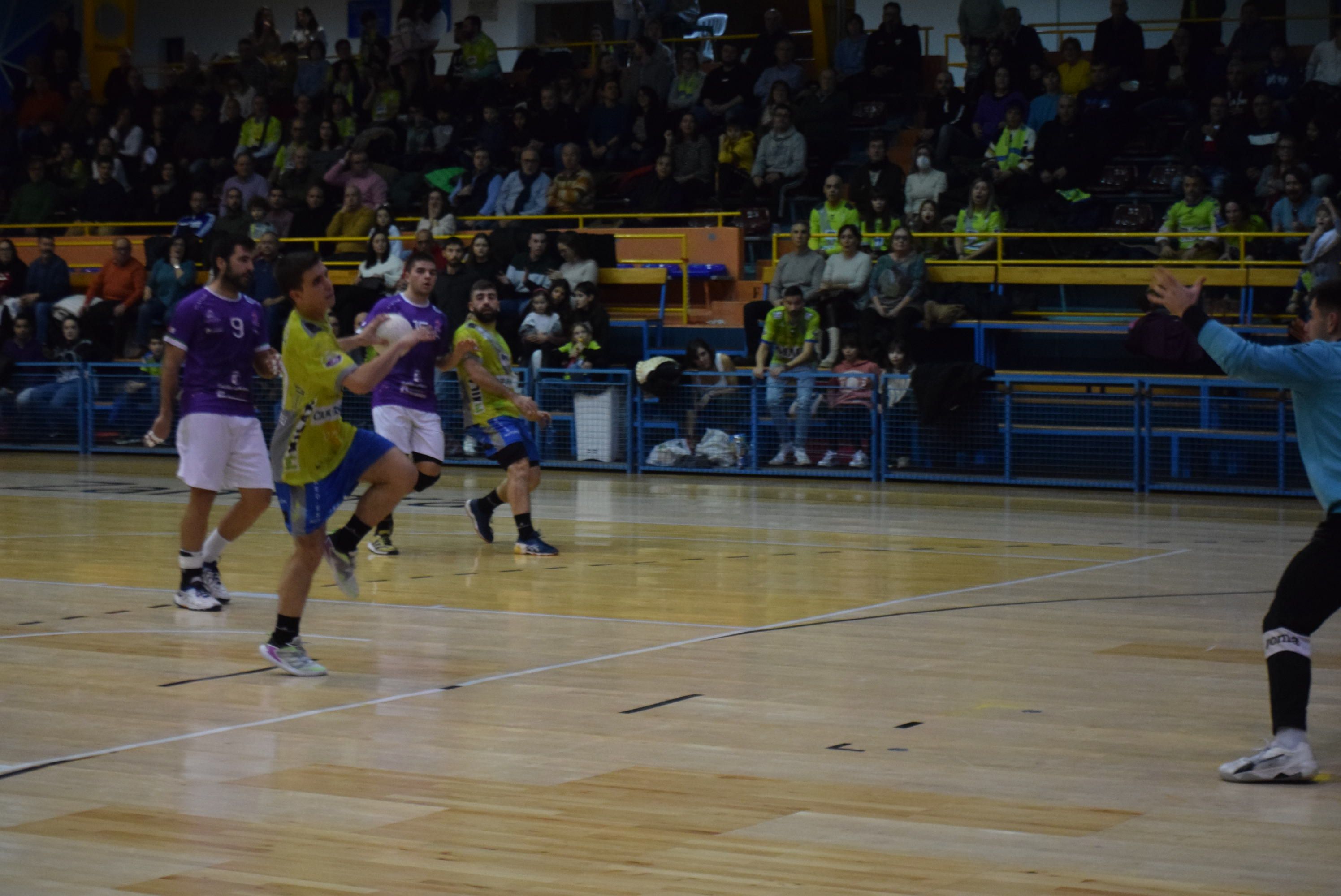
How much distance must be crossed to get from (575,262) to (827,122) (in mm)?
3931

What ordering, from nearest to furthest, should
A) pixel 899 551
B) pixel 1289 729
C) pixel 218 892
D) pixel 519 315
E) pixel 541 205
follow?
pixel 218 892, pixel 1289 729, pixel 899 551, pixel 519 315, pixel 541 205

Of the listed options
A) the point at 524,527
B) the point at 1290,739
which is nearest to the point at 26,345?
the point at 524,527

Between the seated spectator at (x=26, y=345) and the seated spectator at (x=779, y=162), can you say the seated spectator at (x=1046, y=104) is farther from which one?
the seated spectator at (x=26, y=345)

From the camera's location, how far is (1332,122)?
18234 millimetres

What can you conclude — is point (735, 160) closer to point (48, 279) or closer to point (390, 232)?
point (390, 232)

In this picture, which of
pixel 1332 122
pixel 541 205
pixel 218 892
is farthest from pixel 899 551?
pixel 541 205

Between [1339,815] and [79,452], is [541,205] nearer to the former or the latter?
[79,452]

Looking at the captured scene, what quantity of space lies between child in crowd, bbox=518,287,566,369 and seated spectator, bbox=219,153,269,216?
20.6 feet

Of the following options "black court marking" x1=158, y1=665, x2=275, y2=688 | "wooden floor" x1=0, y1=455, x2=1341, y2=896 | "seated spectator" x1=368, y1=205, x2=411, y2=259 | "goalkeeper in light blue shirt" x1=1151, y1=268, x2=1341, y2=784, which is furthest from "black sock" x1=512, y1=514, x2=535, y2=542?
"seated spectator" x1=368, y1=205, x2=411, y2=259

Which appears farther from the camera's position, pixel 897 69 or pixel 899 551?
pixel 897 69

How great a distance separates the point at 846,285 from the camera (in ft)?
60.3

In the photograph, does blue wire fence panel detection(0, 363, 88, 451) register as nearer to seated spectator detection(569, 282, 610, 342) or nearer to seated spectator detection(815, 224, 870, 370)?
seated spectator detection(569, 282, 610, 342)

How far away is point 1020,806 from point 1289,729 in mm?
1025

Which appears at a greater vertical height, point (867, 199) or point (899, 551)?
point (867, 199)
